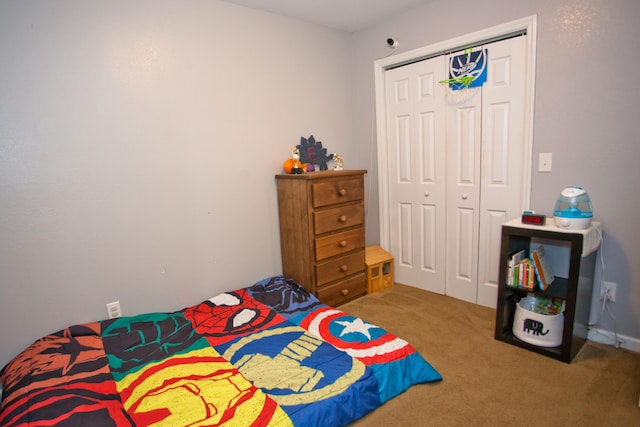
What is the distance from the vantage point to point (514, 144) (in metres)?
2.39

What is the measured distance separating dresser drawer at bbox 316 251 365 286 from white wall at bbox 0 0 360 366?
0.47m

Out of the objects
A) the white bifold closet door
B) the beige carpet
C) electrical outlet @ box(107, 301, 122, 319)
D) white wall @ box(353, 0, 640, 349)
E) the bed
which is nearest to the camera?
the bed

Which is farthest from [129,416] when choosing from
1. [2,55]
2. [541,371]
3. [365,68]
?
[365,68]

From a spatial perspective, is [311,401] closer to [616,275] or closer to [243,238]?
[243,238]

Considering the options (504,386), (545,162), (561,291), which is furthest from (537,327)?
(545,162)

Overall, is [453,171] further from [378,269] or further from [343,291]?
[343,291]

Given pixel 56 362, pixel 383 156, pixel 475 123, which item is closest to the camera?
pixel 56 362

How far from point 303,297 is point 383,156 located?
4.87 ft

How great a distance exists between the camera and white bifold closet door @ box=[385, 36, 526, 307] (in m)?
2.41

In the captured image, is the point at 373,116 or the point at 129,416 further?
the point at 373,116

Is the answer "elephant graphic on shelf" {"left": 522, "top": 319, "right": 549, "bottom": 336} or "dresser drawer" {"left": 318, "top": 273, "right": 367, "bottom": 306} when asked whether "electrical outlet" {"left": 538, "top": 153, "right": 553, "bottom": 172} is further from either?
"dresser drawer" {"left": 318, "top": 273, "right": 367, "bottom": 306}

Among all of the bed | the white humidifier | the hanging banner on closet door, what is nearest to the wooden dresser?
the bed

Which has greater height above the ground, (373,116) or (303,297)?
(373,116)

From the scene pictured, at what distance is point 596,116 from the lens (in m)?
2.04
